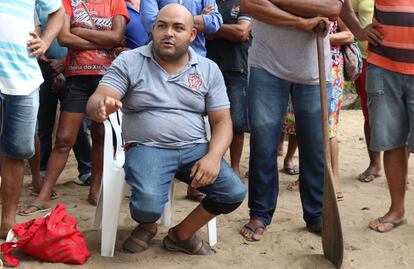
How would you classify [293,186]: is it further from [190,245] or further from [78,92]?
[78,92]

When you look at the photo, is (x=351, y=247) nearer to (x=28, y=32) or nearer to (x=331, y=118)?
(x=331, y=118)

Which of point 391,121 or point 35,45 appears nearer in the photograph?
point 35,45

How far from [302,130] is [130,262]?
130 centimetres

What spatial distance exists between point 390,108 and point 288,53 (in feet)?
2.61

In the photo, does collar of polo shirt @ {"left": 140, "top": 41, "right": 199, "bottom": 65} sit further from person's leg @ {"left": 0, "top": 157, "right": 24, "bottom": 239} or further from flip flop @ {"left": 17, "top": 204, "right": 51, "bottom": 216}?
flip flop @ {"left": 17, "top": 204, "right": 51, "bottom": 216}

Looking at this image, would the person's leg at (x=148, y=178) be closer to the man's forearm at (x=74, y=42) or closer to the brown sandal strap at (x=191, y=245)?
the brown sandal strap at (x=191, y=245)

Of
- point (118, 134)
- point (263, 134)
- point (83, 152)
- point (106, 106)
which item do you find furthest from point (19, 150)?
point (83, 152)

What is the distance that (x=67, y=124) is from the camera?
176 inches

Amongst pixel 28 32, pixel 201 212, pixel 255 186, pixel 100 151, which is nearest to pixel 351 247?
pixel 255 186

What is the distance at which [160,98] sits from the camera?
11.5ft

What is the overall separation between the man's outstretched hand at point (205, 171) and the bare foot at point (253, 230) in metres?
0.64

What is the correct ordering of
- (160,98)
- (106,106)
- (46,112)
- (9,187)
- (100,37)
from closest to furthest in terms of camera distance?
(106,106)
(160,98)
(9,187)
(100,37)
(46,112)

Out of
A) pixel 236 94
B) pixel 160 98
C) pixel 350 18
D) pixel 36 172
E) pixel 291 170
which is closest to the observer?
pixel 160 98

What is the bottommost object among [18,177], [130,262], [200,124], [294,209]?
[294,209]
